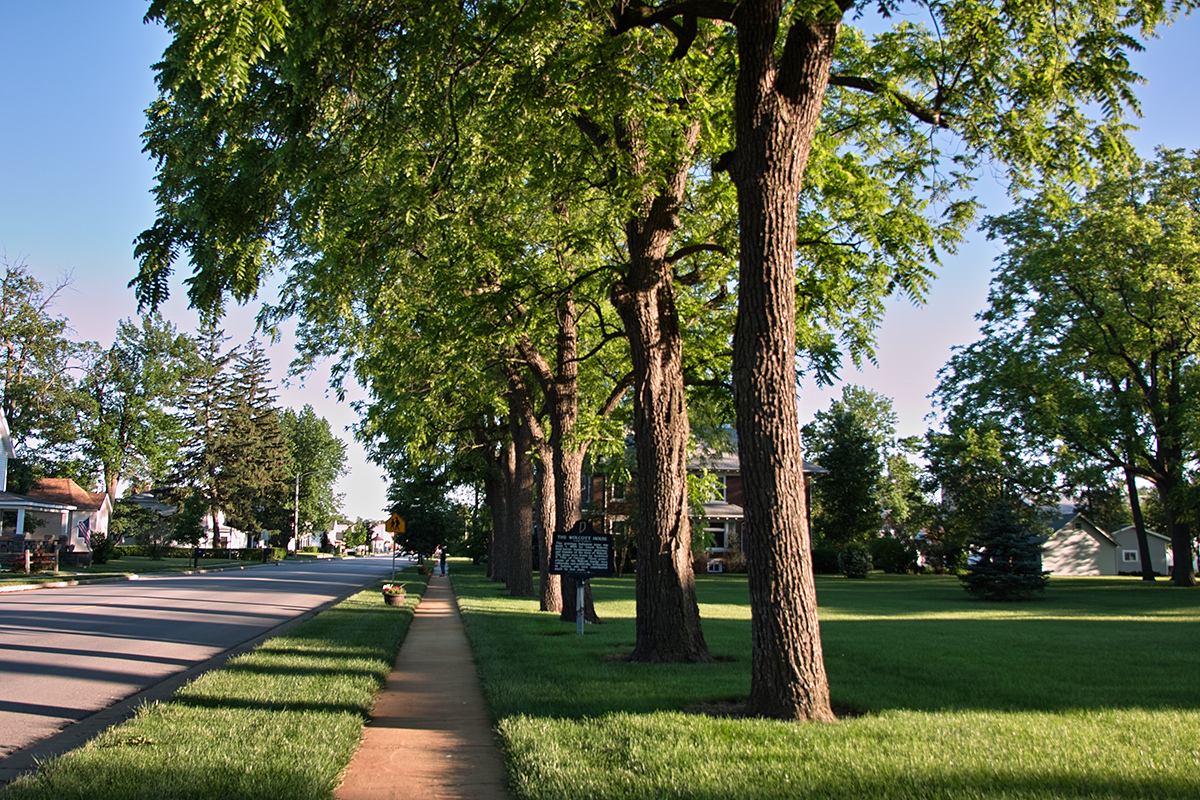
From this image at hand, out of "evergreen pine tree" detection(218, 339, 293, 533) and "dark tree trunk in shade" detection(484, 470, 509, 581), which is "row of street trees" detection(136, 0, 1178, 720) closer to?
"dark tree trunk in shade" detection(484, 470, 509, 581)

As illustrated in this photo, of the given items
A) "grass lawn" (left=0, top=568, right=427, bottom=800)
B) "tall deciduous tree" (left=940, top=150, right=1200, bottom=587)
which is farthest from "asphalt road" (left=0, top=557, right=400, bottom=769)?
"tall deciduous tree" (left=940, top=150, right=1200, bottom=587)

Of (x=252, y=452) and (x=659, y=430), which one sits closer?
(x=659, y=430)

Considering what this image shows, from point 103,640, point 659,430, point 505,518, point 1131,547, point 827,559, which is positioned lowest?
point 1131,547

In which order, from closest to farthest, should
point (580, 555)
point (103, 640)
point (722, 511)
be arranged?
point (103, 640) → point (580, 555) → point (722, 511)

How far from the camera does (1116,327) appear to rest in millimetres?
35781

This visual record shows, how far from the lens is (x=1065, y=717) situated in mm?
7605

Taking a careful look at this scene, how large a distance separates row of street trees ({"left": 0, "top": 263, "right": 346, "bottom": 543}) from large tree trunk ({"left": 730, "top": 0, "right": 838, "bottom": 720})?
148ft

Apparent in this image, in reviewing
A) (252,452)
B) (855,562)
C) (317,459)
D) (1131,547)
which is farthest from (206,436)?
(1131,547)

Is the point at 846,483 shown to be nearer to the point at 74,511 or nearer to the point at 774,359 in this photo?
the point at 74,511

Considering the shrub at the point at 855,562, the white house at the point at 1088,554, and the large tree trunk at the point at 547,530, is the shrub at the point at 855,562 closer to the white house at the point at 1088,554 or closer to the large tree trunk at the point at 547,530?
the large tree trunk at the point at 547,530

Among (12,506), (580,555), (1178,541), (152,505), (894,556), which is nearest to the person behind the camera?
(580,555)

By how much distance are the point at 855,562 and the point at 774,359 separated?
45.7m

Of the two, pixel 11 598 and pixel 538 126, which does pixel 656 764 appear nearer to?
pixel 538 126

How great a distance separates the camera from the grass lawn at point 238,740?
17.7 ft
